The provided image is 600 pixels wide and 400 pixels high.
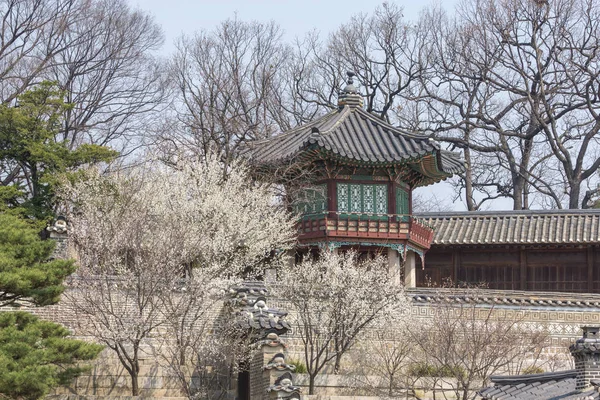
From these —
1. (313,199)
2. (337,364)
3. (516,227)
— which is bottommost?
(337,364)

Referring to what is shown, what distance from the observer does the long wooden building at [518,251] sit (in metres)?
35.8

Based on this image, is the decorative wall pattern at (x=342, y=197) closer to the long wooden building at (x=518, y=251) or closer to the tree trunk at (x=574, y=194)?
the long wooden building at (x=518, y=251)

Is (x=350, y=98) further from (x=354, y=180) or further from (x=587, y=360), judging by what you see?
(x=587, y=360)

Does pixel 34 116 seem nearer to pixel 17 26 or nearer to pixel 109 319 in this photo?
pixel 17 26

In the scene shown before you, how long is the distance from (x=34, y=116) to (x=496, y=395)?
20080mm

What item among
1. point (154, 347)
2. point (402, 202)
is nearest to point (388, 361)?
point (154, 347)

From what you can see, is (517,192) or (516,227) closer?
(516,227)

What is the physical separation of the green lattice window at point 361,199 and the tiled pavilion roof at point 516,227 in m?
3.01

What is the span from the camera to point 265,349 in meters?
23.6

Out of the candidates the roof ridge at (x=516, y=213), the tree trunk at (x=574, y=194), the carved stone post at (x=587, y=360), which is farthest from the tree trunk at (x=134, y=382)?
the tree trunk at (x=574, y=194)

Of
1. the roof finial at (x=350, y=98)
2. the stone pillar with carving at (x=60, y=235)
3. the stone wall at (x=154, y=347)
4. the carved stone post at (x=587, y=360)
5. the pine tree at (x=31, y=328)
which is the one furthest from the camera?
the roof finial at (x=350, y=98)

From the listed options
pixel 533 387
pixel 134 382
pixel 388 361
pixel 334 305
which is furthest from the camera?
pixel 334 305

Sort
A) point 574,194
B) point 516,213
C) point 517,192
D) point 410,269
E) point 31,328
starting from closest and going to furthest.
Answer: point 31,328
point 410,269
point 516,213
point 574,194
point 517,192

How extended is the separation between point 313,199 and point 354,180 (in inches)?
52.3
